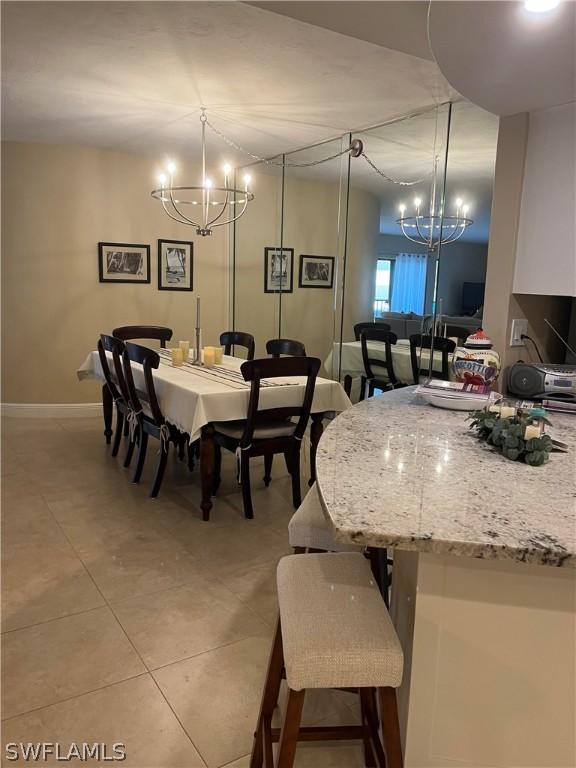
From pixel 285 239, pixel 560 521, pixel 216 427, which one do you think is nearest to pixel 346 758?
pixel 560 521

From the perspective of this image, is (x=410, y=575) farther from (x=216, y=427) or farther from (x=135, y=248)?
(x=135, y=248)

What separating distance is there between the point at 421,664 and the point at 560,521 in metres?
0.41

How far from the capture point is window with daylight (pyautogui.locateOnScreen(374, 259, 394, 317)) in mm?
4051

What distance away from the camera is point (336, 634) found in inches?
45.2

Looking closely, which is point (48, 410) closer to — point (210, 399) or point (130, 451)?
point (130, 451)

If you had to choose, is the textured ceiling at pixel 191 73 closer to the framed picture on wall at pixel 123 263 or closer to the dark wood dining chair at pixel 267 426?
the framed picture on wall at pixel 123 263

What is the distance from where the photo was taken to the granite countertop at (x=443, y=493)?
3.37 feet

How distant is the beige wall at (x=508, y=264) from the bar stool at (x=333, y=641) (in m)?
1.35

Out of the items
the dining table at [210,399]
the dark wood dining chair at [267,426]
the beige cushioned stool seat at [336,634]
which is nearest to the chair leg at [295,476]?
the dark wood dining chair at [267,426]

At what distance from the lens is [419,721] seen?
3.95ft

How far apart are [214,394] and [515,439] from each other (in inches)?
74.8

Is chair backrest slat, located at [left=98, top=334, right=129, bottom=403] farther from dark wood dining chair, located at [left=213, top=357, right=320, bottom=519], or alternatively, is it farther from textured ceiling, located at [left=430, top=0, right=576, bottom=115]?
textured ceiling, located at [left=430, top=0, right=576, bottom=115]

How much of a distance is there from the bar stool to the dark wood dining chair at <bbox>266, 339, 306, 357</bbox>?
282 centimetres

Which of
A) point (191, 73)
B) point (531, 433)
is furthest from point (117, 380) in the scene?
point (531, 433)
